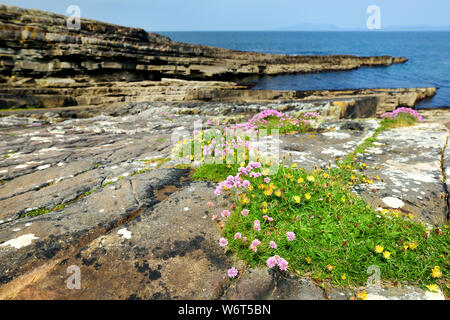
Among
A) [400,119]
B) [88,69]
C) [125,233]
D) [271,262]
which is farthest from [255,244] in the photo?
[88,69]

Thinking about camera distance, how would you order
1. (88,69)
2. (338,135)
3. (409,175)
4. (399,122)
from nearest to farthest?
(409,175)
(338,135)
(399,122)
(88,69)

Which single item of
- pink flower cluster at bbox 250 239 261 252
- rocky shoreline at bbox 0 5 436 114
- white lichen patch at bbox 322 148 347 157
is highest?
rocky shoreline at bbox 0 5 436 114

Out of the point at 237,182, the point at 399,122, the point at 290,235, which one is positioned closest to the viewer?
the point at 290,235

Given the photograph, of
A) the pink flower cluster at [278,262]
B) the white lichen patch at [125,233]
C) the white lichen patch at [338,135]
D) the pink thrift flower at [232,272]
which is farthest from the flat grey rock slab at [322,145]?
the white lichen patch at [125,233]

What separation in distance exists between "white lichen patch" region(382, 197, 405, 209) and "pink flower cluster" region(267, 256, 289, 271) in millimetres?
1809

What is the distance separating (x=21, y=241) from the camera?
8.32ft

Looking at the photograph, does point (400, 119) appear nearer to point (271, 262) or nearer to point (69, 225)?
point (271, 262)

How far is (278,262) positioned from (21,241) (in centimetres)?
268

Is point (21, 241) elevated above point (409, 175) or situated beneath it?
situated beneath

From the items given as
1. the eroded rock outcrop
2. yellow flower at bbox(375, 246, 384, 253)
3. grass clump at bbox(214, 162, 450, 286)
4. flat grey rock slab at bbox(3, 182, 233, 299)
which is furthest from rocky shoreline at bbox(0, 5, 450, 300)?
the eroded rock outcrop

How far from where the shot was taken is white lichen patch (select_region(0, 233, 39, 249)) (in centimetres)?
247

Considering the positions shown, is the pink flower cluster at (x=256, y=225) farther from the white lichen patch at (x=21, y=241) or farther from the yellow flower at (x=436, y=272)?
the white lichen patch at (x=21, y=241)

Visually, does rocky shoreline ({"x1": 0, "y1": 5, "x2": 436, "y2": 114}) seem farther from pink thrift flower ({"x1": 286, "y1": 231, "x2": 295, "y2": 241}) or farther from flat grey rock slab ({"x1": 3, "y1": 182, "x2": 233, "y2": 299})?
flat grey rock slab ({"x1": 3, "y1": 182, "x2": 233, "y2": 299})

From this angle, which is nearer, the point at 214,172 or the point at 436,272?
the point at 436,272
